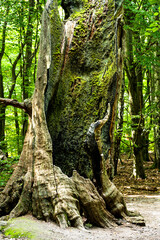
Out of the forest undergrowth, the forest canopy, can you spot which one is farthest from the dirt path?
the forest undergrowth

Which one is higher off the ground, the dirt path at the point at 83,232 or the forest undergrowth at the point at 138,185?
the dirt path at the point at 83,232

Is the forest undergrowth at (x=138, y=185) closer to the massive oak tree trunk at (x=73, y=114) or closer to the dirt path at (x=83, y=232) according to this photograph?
the massive oak tree trunk at (x=73, y=114)

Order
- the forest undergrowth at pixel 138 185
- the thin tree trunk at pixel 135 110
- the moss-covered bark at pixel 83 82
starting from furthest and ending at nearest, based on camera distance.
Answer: the thin tree trunk at pixel 135 110 < the forest undergrowth at pixel 138 185 < the moss-covered bark at pixel 83 82

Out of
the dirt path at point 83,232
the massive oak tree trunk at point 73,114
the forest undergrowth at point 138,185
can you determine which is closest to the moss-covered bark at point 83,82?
the massive oak tree trunk at point 73,114

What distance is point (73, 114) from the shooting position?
→ 4453mm

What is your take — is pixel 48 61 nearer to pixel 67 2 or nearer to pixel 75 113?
pixel 75 113

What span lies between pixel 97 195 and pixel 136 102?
8.22 meters

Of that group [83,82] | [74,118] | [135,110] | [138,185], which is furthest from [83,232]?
[135,110]

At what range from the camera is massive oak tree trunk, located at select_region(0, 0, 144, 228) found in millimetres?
3578

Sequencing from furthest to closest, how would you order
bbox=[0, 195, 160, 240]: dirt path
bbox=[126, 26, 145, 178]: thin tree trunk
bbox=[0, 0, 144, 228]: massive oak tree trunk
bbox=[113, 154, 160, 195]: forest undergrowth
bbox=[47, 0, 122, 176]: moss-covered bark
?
bbox=[126, 26, 145, 178]: thin tree trunk → bbox=[113, 154, 160, 195]: forest undergrowth → bbox=[47, 0, 122, 176]: moss-covered bark → bbox=[0, 0, 144, 228]: massive oak tree trunk → bbox=[0, 195, 160, 240]: dirt path

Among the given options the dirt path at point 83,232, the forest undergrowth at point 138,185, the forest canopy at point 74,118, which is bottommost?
the forest undergrowth at point 138,185

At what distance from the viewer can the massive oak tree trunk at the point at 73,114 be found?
11.7 ft

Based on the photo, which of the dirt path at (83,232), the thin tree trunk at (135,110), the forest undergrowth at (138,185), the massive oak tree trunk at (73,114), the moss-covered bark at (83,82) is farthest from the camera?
the thin tree trunk at (135,110)

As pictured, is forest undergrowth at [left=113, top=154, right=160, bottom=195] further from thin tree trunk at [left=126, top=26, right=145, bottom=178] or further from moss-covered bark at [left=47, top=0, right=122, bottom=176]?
moss-covered bark at [left=47, top=0, right=122, bottom=176]
